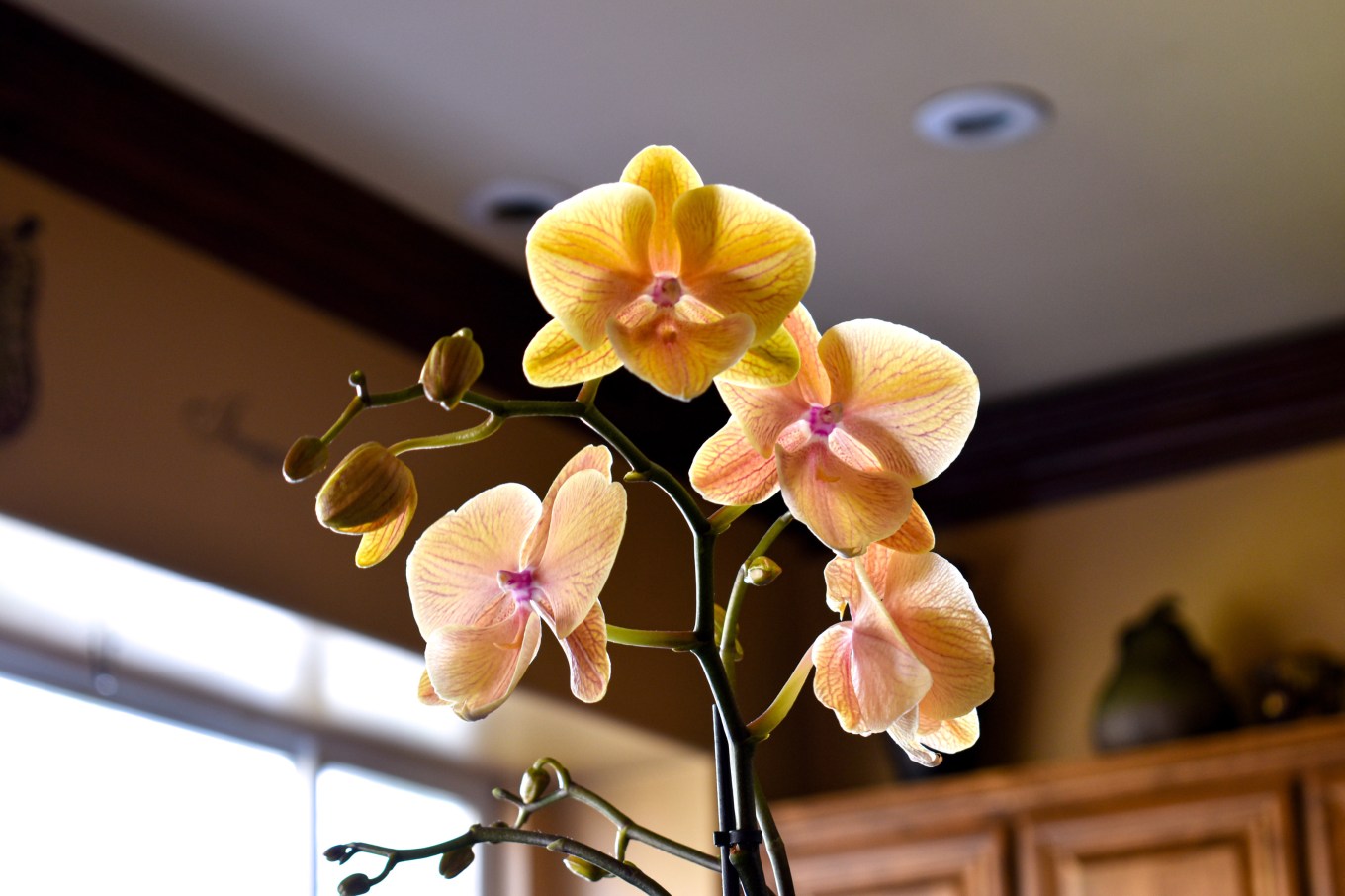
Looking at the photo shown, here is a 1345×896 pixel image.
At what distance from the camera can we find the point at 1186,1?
2348 millimetres

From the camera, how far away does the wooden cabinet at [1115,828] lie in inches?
115

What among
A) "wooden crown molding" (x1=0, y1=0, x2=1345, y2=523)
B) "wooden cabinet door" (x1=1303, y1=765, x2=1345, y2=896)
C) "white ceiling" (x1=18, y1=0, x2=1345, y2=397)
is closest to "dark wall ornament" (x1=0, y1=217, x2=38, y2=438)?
"wooden crown molding" (x1=0, y1=0, x2=1345, y2=523)

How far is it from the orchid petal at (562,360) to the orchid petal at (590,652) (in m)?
0.08

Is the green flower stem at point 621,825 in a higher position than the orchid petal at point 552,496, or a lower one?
lower

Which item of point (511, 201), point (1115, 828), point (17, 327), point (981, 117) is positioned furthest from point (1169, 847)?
point (17, 327)

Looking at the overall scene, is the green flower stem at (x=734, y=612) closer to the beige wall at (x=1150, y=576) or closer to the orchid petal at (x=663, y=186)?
the orchid petal at (x=663, y=186)

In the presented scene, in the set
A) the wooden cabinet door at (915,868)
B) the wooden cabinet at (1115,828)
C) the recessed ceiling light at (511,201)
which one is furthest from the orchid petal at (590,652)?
the wooden cabinet door at (915,868)

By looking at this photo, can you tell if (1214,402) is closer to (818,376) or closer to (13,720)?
(13,720)

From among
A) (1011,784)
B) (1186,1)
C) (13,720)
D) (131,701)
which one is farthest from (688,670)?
(1186,1)

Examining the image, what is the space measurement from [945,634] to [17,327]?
2.04 metres

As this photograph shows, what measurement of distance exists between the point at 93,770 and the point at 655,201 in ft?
7.99

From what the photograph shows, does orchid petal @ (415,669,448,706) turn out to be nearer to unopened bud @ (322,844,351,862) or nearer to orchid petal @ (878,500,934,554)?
unopened bud @ (322,844,351,862)

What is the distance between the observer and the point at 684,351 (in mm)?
536

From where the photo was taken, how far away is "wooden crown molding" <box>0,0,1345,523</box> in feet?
8.14
